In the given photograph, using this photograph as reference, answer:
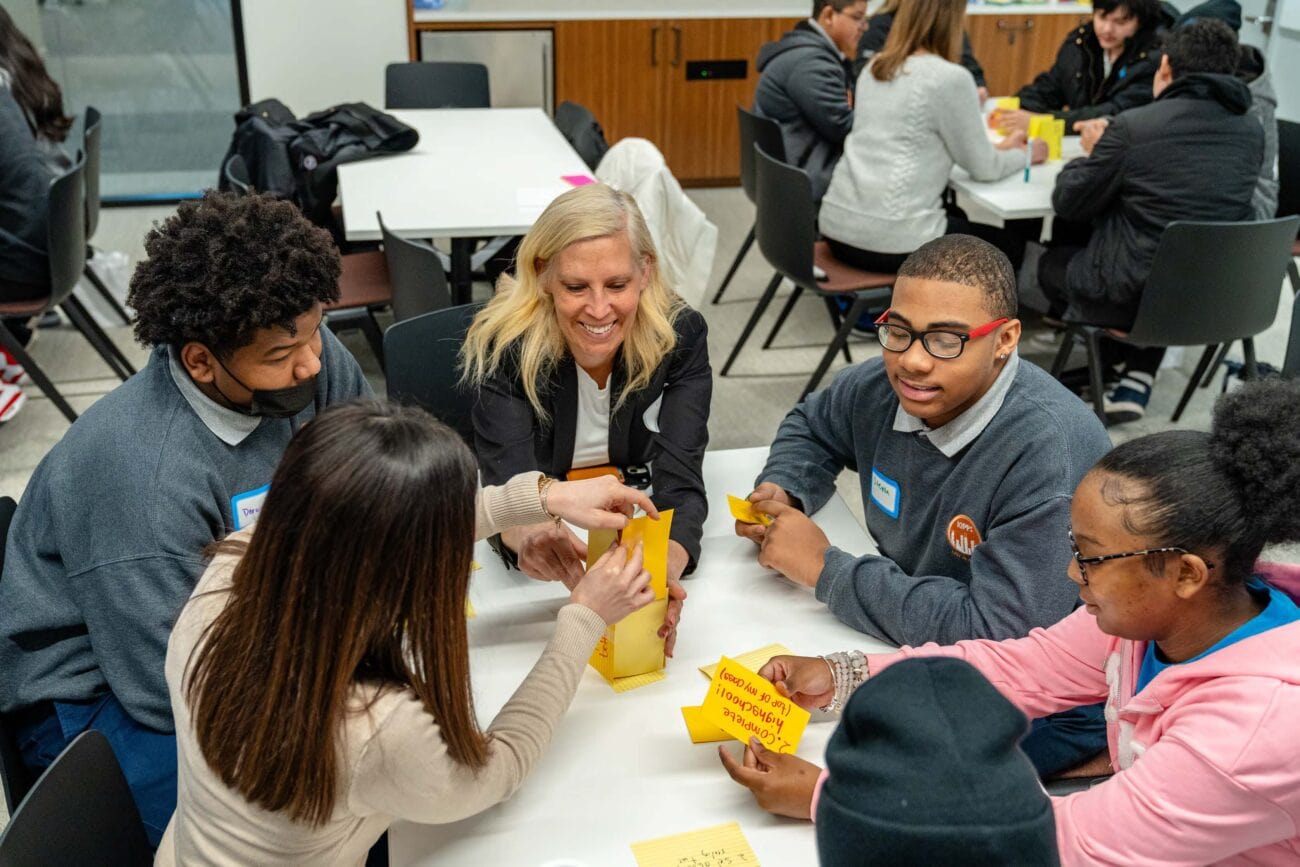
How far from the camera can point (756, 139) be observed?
446 cm

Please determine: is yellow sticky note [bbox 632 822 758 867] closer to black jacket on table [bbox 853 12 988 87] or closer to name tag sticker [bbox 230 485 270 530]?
name tag sticker [bbox 230 485 270 530]

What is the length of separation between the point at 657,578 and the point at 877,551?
2.02 ft

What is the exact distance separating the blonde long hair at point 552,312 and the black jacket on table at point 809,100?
2.35 metres

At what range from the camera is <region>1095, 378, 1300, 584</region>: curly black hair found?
52.6 inches

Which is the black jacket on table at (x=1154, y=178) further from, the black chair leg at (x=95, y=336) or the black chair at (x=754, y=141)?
the black chair leg at (x=95, y=336)

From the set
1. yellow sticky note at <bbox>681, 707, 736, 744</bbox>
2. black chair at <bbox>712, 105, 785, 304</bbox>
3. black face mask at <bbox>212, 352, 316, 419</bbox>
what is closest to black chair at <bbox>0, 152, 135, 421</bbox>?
black face mask at <bbox>212, 352, 316, 419</bbox>

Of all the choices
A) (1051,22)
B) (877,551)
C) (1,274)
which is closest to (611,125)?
(1051,22)

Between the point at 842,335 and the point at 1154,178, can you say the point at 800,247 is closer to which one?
the point at 842,335

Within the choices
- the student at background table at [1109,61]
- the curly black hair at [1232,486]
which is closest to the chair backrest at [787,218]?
the student at background table at [1109,61]

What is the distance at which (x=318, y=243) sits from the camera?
180 centimetres

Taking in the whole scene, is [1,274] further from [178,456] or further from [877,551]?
[877,551]

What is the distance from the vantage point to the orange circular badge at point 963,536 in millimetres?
1896

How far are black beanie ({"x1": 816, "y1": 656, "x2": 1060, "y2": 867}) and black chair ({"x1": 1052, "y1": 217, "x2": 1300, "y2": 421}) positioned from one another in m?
2.98

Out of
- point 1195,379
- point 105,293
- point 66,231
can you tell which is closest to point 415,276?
point 66,231
